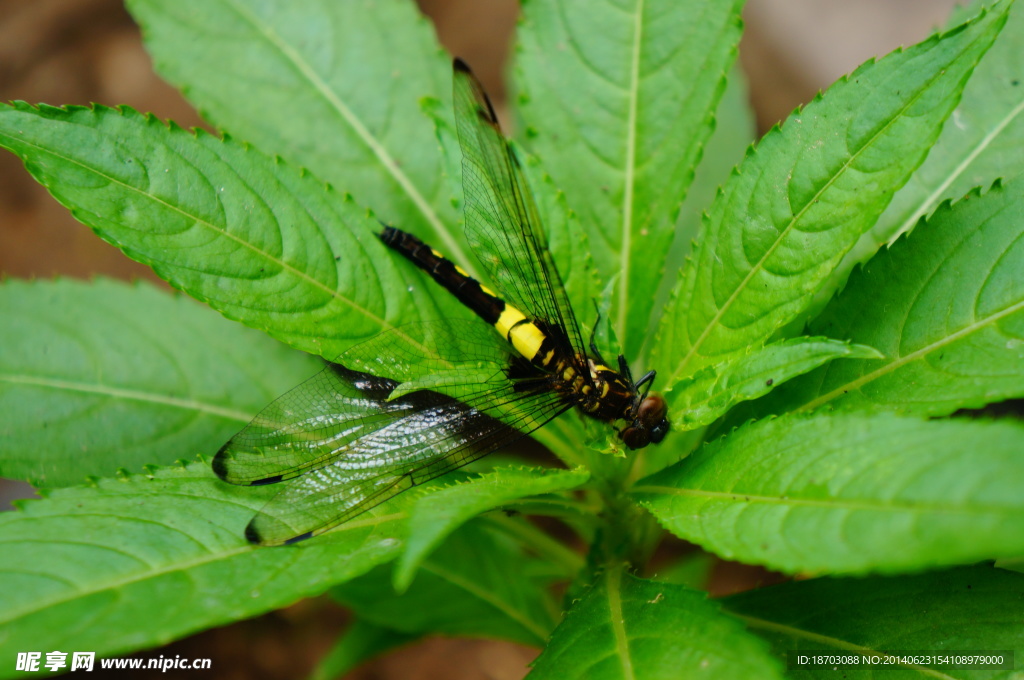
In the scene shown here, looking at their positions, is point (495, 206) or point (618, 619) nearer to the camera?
point (618, 619)

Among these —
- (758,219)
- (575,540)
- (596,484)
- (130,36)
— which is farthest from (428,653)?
(130,36)

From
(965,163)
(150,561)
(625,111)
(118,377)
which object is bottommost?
(150,561)

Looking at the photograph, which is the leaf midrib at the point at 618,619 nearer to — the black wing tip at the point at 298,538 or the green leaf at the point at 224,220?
the black wing tip at the point at 298,538

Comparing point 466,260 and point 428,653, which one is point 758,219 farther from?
point 428,653

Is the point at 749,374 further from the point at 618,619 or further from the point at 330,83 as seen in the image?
the point at 330,83

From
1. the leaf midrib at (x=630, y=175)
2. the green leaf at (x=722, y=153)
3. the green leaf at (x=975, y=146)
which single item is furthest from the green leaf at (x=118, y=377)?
the green leaf at (x=975, y=146)

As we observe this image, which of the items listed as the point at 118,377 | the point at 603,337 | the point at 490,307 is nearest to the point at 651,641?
the point at 603,337
